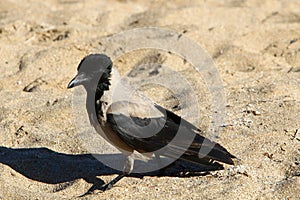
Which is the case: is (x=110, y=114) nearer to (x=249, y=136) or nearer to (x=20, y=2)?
(x=249, y=136)

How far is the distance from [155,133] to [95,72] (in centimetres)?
74

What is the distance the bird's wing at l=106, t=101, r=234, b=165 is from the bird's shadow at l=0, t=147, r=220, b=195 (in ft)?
0.90

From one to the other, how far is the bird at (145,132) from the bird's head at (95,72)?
2cm

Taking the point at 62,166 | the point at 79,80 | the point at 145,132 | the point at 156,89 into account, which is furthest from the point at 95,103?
the point at 156,89

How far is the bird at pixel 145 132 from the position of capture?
14.6ft

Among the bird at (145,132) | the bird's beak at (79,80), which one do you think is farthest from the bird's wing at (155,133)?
the bird's beak at (79,80)

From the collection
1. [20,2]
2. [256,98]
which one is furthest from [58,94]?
[20,2]

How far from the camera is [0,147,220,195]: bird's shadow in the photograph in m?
4.65

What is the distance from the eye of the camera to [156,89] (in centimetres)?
612

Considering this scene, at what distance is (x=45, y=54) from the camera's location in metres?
6.83

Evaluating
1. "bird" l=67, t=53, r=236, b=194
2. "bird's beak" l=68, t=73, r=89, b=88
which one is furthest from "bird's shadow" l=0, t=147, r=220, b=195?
"bird's beak" l=68, t=73, r=89, b=88

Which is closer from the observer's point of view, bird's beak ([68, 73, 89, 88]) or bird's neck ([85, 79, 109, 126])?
bird's neck ([85, 79, 109, 126])

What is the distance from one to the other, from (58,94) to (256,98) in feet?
6.78

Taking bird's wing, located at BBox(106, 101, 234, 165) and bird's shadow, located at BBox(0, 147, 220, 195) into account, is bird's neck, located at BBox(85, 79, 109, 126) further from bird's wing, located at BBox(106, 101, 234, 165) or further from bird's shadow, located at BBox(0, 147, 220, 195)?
bird's shadow, located at BBox(0, 147, 220, 195)
